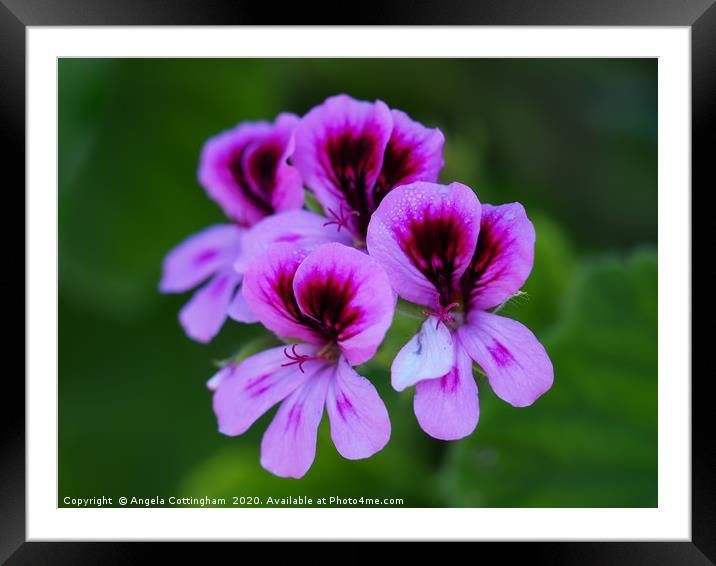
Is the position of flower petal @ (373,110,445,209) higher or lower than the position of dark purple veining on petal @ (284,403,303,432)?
higher

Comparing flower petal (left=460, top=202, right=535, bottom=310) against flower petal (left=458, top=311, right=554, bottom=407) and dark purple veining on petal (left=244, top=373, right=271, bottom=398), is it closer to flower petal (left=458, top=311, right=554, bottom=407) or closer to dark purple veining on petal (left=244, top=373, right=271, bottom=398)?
flower petal (left=458, top=311, right=554, bottom=407)

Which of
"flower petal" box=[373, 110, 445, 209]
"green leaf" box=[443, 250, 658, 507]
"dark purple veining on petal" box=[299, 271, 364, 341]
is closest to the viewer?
"dark purple veining on petal" box=[299, 271, 364, 341]

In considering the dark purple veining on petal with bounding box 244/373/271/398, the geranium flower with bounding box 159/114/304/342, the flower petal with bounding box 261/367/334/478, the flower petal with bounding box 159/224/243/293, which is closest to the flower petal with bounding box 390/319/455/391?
the flower petal with bounding box 261/367/334/478

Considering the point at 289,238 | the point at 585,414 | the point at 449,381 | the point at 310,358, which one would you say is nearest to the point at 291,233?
the point at 289,238

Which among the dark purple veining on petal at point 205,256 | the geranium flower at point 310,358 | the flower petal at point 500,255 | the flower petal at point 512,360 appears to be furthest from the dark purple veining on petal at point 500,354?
the dark purple veining on petal at point 205,256

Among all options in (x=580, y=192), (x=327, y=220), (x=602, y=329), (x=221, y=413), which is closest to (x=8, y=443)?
(x=221, y=413)

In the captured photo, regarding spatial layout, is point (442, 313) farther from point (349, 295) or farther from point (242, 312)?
point (242, 312)

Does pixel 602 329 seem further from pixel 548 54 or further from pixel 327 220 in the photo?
pixel 327 220
